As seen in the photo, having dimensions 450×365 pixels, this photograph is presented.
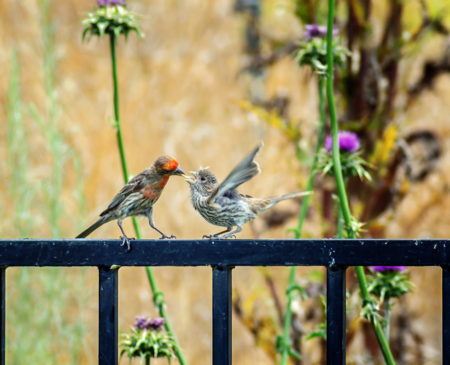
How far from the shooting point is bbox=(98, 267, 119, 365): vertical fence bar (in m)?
1.25

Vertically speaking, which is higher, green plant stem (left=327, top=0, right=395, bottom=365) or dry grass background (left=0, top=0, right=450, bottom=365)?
dry grass background (left=0, top=0, right=450, bottom=365)

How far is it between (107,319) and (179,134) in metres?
4.22

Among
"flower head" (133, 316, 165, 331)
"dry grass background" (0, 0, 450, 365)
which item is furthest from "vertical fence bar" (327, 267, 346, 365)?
"dry grass background" (0, 0, 450, 365)

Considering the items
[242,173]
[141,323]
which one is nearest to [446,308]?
[242,173]

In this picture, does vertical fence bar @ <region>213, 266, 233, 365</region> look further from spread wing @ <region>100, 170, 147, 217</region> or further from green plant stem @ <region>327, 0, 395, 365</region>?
spread wing @ <region>100, 170, 147, 217</region>

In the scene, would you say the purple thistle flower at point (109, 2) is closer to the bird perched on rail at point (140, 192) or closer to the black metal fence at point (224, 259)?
the bird perched on rail at point (140, 192)

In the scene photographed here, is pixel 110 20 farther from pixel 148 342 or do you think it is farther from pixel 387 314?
pixel 387 314

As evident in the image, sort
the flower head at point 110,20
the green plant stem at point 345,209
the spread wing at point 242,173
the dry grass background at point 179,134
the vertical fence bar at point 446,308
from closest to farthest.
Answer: the vertical fence bar at point 446,308
the spread wing at point 242,173
the green plant stem at point 345,209
the flower head at point 110,20
the dry grass background at point 179,134

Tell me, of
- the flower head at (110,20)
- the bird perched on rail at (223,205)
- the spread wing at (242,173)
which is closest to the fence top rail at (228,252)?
the spread wing at (242,173)

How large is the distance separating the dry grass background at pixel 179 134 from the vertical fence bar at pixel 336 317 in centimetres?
293

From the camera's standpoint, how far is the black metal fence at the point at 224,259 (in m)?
1.21

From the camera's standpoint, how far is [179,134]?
17.7 feet

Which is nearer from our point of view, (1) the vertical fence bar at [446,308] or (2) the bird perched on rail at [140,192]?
(1) the vertical fence bar at [446,308]

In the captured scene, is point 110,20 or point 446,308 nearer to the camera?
point 446,308
